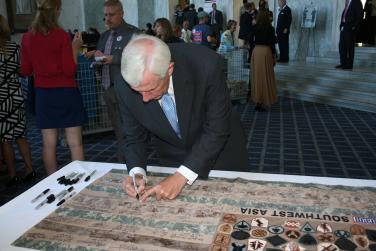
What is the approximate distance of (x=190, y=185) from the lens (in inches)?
70.6

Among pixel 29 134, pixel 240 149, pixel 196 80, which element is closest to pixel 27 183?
pixel 29 134

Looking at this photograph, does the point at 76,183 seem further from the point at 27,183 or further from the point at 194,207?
the point at 27,183

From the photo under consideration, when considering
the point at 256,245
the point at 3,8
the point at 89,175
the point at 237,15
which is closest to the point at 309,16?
the point at 237,15

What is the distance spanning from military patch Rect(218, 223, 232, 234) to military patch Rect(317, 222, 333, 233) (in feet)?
1.00

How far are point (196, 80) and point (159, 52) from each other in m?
0.33

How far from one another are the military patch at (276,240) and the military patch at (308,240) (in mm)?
57

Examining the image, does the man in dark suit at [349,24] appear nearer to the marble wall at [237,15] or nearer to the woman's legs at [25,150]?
the marble wall at [237,15]

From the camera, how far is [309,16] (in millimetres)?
10008

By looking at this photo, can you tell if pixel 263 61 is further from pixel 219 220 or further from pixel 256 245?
pixel 256 245

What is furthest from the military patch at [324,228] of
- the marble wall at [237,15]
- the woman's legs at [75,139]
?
the marble wall at [237,15]

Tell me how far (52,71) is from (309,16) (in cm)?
834

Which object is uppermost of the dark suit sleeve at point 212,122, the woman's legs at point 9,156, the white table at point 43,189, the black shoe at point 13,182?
the dark suit sleeve at point 212,122

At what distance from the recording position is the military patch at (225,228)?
1.40 metres

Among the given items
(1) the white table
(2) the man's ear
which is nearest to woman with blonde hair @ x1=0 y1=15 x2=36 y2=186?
(1) the white table
